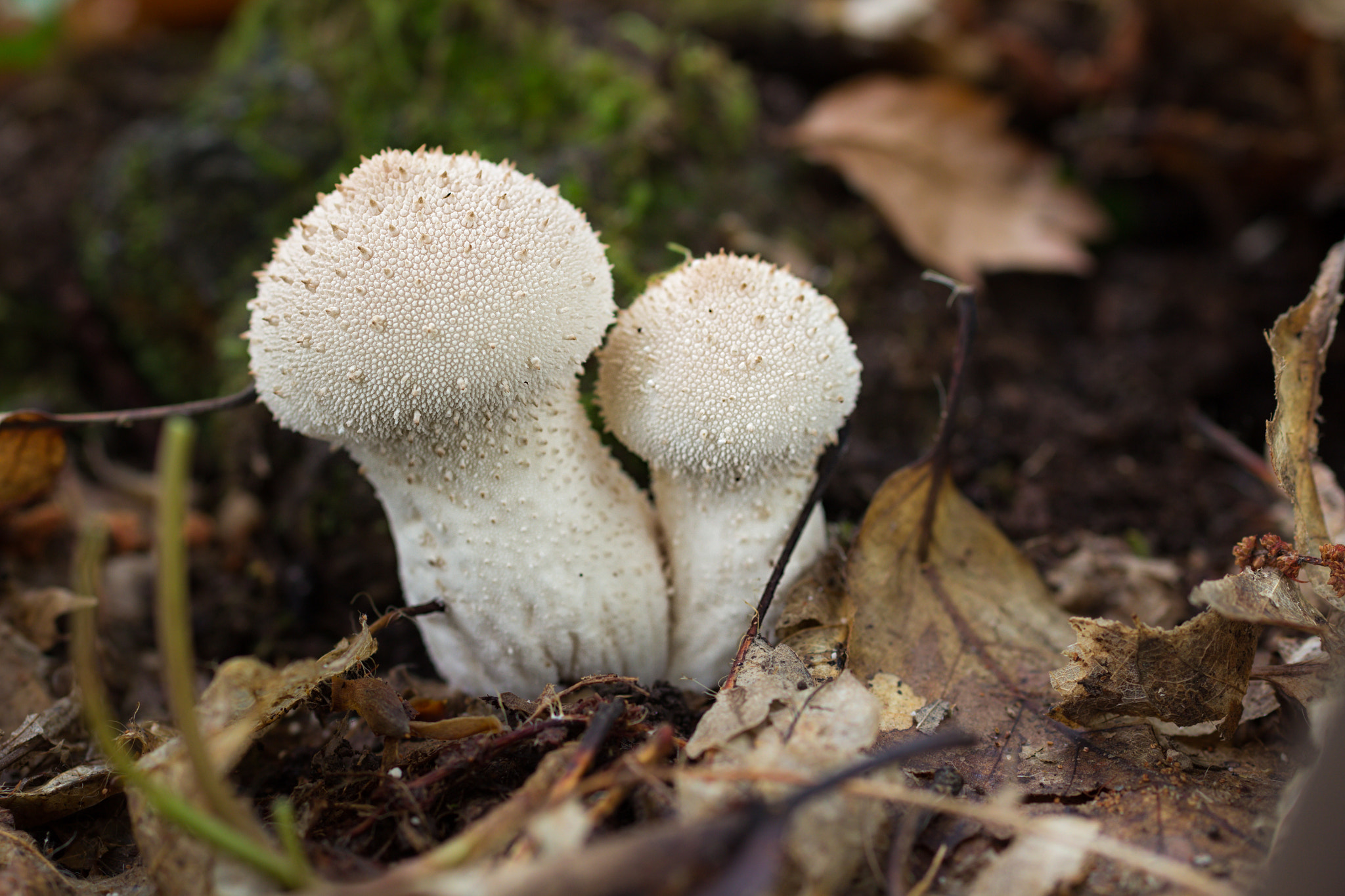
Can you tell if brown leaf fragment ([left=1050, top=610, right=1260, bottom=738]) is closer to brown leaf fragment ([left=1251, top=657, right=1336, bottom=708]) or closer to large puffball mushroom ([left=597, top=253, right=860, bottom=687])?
brown leaf fragment ([left=1251, top=657, right=1336, bottom=708])

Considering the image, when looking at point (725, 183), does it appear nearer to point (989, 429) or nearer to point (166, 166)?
point (989, 429)

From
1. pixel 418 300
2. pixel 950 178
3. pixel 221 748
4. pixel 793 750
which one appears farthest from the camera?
pixel 950 178

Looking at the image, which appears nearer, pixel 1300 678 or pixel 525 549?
pixel 1300 678

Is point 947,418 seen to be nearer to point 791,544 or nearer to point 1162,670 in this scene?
point 791,544

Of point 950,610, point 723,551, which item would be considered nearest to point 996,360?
point 950,610

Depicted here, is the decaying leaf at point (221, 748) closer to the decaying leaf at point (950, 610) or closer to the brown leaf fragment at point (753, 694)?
the brown leaf fragment at point (753, 694)

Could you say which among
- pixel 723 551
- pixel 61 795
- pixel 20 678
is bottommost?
pixel 20 678

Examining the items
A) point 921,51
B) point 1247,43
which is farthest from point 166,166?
point 1247,43
